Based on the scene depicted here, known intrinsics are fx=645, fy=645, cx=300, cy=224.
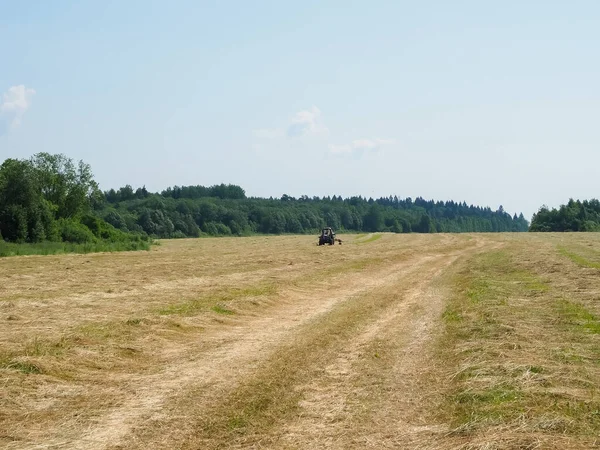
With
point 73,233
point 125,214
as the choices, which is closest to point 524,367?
point 73,233

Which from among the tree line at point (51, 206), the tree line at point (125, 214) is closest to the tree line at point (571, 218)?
the tree line at point (125, 214)

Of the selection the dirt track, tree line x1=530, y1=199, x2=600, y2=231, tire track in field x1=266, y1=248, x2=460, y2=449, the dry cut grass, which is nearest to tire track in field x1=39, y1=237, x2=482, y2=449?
the dirt track

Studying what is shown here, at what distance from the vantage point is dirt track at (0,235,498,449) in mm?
7277

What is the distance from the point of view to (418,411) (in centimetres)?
809

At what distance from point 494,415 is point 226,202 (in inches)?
6282

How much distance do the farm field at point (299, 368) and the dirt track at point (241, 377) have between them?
0.11ft

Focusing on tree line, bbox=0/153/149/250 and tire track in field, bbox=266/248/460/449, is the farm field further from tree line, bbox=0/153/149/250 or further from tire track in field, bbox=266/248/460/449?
tree line, bbox=0/153/149/250

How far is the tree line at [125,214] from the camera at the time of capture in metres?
49.5

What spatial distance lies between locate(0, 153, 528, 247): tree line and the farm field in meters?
29.8

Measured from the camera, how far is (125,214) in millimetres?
113188

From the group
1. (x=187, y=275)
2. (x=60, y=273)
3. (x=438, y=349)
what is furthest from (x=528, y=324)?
(x=60, y=273)

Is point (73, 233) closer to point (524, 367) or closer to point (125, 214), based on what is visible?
point (524, 367)

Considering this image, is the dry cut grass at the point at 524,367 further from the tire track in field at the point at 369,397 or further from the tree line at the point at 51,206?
the tree line at the point at 51,206

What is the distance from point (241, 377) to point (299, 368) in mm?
1090
